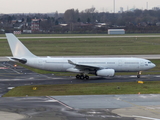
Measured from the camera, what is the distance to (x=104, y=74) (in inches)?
1924

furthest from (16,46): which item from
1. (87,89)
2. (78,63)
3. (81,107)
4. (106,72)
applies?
(81,107)

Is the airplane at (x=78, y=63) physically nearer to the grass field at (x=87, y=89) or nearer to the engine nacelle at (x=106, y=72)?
the engine nacelle at (x=106, y=72)

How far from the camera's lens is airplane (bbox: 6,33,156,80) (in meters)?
49.4

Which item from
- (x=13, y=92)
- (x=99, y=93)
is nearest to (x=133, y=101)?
(x=99, y=93)

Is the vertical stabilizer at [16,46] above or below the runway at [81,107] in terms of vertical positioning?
above

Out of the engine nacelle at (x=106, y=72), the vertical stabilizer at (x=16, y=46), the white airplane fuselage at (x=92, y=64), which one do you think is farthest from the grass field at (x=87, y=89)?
the vertical stabilizer at (x=16, y=46)

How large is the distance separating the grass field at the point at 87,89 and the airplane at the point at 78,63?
4.98 m

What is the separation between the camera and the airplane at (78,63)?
49375mm

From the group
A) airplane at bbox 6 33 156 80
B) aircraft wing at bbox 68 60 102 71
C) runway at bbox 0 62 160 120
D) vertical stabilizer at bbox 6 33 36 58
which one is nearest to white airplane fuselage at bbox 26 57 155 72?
airplane at bbox 6 33 156 80

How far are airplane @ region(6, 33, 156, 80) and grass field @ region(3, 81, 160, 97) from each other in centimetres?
498

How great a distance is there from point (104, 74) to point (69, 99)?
14.3 meters

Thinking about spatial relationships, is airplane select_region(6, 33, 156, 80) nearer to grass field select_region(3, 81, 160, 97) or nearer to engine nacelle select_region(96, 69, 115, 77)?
engine nacelle select_region(96, 69, 115, 77)

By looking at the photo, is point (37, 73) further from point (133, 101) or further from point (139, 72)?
point (133, 101)

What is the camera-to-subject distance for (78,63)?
1989 inches
